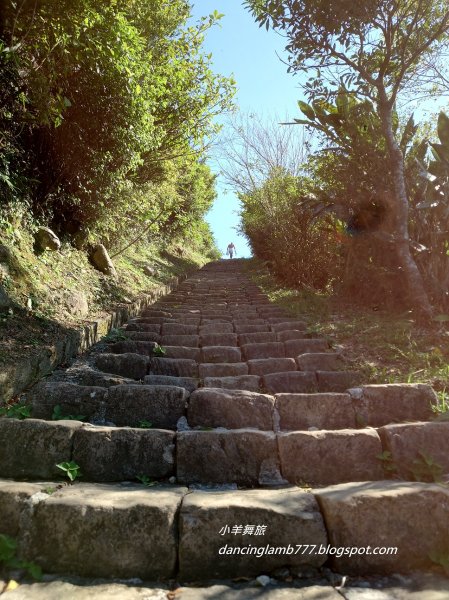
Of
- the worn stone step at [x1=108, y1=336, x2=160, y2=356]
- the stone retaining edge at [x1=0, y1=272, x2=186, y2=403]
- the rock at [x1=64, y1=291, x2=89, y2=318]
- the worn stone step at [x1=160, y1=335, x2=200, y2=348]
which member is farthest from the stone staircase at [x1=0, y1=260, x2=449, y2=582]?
the rock at [x1=64, y1=291, x2=89, y2=318]

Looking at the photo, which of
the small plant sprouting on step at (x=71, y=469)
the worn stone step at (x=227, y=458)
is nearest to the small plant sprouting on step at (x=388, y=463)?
the worn stone step at (x=227, y=458)

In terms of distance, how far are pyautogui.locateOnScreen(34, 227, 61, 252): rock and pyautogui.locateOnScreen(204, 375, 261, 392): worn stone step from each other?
8.66 feet

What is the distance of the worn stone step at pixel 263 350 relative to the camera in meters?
4.02

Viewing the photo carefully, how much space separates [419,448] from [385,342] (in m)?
1.75

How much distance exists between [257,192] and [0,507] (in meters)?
10.8

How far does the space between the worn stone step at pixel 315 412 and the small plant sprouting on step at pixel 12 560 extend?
1.51 meters

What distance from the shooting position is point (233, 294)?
26.7 feet

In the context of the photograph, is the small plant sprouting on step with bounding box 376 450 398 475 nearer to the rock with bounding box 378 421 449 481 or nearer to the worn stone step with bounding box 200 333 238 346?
the rock with bounding box 378 421 449 481

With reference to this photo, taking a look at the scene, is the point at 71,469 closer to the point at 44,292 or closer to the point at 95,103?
the point at 44,292

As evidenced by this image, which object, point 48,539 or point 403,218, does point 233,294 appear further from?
point 48,539

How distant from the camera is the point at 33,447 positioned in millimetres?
2238

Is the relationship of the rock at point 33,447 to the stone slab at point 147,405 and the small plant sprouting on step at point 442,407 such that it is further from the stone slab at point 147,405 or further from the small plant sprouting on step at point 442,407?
the small plant sprouting on step at point 442,407

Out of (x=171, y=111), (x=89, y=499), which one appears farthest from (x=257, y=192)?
(x=89, y=499)

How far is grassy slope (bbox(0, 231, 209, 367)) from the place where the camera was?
3264 mm
